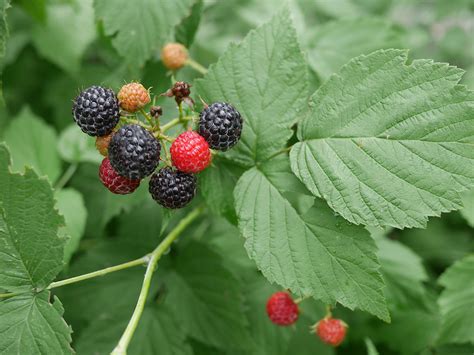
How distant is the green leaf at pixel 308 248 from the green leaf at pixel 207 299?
60 cm

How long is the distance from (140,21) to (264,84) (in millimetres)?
607

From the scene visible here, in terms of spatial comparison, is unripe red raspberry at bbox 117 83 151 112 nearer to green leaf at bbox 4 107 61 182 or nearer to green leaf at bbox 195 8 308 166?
green leaf at bbox 195 8 308 166

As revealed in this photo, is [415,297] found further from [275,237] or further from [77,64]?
[77,64]

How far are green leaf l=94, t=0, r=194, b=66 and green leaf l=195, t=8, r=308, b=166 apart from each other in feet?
1.24

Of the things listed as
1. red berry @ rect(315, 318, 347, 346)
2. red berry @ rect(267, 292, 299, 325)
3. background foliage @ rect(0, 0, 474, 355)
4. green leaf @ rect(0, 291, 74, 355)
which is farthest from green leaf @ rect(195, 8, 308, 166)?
green leaf @ rect(0, 291, 74, 355)

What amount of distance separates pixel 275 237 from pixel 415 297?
116 centimetres

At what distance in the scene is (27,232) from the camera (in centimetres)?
164

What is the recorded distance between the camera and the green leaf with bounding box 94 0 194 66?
2096 mm

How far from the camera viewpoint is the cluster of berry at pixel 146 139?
4.90 ft

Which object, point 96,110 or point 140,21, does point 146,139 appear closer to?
point 96,110

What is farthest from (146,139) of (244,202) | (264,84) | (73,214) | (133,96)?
(73,214)

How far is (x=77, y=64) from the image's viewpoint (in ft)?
10.0

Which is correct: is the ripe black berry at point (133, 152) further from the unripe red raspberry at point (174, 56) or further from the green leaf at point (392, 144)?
the unripe red raspberry at point (174, 56)

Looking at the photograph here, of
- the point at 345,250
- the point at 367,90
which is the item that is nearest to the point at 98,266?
the point at 345,250
